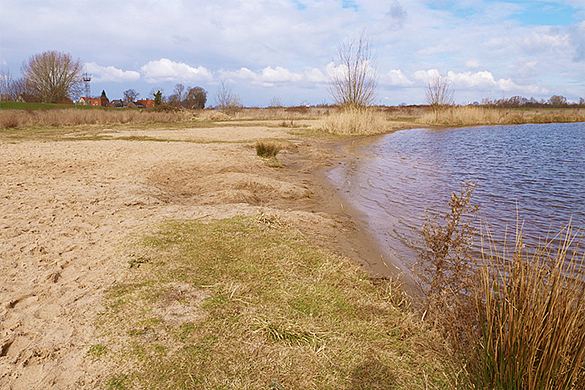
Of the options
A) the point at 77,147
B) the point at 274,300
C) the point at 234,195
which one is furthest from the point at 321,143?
the point at 274,300

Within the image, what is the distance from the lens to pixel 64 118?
23.2 meters

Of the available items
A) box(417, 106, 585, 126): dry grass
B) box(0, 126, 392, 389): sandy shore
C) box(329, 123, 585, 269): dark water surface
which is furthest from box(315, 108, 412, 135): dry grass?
box(417, 106, 585, 126): dry grass

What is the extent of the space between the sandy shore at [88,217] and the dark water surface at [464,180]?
0.75 metres

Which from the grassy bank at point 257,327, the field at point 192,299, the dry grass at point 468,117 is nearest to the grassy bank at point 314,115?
the dry grass at point 468,117

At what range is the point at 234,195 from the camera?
7090 millimetres

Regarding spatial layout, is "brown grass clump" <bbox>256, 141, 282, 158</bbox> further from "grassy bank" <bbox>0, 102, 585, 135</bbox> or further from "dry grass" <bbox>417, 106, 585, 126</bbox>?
"dry grass" <bbox>417, 106, 585, 126</bbox>

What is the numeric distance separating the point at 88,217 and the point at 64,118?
21.7 meters

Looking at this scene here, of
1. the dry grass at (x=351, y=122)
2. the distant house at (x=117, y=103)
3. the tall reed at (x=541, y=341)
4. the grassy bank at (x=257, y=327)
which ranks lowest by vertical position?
the grassy bank at (x=257, y=327)

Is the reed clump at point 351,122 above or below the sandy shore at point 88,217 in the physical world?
above

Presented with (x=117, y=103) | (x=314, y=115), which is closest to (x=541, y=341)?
(x=314, y=115)

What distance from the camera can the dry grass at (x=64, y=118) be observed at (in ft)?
66.8

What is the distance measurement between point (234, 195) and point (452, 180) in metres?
6.66

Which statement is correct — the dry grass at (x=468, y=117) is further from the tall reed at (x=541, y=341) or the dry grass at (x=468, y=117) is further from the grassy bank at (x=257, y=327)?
the tall reed at (x=541, y=341)

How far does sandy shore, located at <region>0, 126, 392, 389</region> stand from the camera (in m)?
2.65
